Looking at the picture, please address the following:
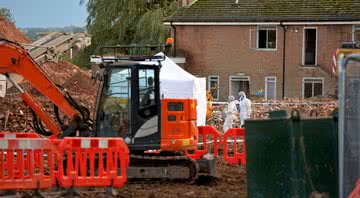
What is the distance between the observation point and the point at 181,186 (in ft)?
53.0

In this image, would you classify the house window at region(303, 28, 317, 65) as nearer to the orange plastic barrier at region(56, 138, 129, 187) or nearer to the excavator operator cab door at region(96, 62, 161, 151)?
the excavator operator cab door at region(96, 62, 161, 151)

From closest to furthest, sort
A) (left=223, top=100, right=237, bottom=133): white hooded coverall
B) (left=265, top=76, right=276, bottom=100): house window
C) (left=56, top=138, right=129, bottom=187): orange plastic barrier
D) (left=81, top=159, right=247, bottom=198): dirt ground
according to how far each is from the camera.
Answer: (left=56, top=138, right=129, bottom=187): orange plastic barrier
(left=81, top=159, right=247, bottom=198): dirt ground
(left=223, top=100, right=237, bottom=133): white hooded coverall
(left=265, top=76, right=276, bottom=100): house window

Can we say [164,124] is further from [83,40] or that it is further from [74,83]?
[74,83]

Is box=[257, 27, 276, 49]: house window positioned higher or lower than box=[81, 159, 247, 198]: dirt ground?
higher

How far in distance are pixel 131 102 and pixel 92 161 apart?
1.99 metres

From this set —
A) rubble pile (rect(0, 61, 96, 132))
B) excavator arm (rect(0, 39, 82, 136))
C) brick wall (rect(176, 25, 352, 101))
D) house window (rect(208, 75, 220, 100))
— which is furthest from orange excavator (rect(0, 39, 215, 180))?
house window (rect(208, 75, 220, 100))

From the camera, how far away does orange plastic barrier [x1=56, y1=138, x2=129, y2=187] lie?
14102mm

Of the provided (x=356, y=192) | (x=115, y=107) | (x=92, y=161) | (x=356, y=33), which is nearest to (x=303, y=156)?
(x=356, y=192)

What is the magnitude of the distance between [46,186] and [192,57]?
34.5 metres

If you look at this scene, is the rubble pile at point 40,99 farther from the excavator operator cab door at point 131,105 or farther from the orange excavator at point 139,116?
the excavator operator cab door at point 131,105

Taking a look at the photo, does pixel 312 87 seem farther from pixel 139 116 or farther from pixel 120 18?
pixel 139 116

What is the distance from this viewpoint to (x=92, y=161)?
46.9 ft

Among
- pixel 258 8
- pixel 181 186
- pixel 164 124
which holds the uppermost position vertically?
pixel 258 8

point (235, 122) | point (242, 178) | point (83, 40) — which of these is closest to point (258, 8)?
point (235, 122)
